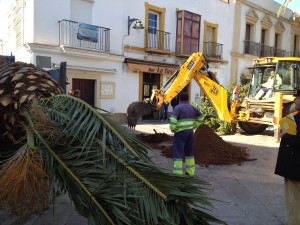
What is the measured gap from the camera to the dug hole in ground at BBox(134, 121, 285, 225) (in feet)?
14.5

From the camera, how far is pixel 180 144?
5.85 meters

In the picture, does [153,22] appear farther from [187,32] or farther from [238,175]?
[238,175]

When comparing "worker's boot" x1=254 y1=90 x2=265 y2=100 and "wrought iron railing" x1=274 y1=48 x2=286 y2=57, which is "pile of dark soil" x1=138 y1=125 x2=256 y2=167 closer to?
"worker's boot" x1=254 y1=90 x2=265 y2=100

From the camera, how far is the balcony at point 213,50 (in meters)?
19.9

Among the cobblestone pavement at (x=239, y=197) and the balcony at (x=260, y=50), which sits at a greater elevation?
the balcony at (x=260, y=50)

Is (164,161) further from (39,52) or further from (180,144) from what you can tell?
(39,52)

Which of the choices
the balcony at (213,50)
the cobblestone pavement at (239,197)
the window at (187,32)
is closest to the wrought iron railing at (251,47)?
the balcony at (213,50)

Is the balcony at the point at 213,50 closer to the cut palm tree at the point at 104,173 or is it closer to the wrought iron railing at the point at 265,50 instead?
the wrought iron railing at the point at 265,50

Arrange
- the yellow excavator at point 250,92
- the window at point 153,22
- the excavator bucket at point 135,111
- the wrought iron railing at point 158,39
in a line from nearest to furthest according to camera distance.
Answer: the excavator bucket at point 135,111, the yellow excavator at point 250,92, the wrought iron railing at point 158,39, the window at point 153,22

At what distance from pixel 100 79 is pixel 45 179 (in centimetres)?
1298

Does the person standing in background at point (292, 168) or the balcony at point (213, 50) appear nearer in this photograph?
the person standing in background at point (292, 168)

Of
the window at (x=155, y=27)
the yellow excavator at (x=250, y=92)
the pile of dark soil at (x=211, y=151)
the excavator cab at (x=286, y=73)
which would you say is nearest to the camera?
the pile of dark soil at (x=211, y=151)

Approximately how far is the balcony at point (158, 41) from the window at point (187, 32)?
0.71m

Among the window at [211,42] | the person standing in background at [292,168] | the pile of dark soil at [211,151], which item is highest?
the window at [211,42]
